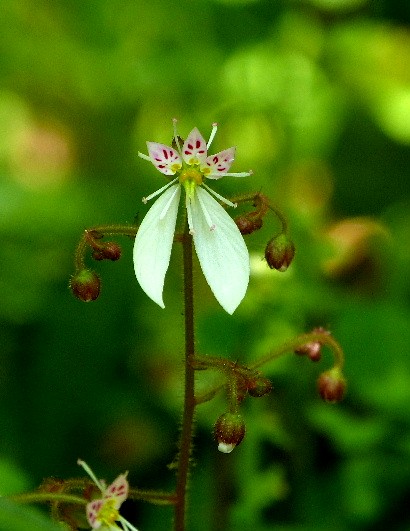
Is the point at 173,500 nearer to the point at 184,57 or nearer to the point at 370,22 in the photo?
the point at 184,57

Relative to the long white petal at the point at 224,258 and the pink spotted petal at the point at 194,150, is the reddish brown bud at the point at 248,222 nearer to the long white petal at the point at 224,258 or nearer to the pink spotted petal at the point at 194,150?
the long white petal at the point at 224,258

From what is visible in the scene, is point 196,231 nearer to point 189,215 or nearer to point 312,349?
point 189,215

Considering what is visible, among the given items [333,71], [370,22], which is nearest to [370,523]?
[333,71]

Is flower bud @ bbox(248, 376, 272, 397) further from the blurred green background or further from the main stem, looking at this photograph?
the blurred green background

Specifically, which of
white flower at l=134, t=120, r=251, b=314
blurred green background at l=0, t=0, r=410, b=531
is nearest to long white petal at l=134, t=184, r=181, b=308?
white flower at l=134, t=120, r=251, b=314

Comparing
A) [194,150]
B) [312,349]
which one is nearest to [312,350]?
[312,349]
